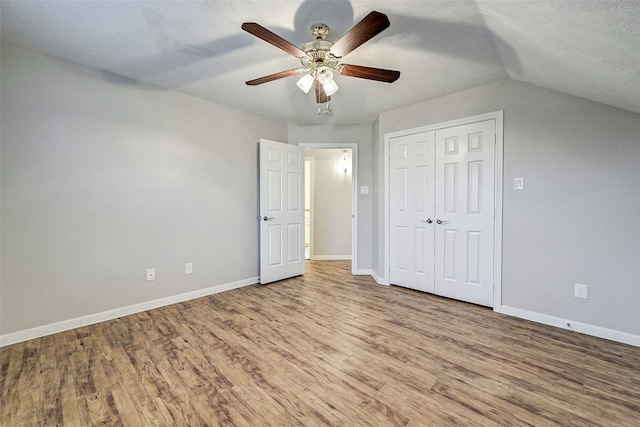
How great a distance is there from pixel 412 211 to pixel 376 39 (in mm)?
2088

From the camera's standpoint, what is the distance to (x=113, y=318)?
105 inches

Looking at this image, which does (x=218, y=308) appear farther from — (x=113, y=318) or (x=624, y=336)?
(x=624, y=336)

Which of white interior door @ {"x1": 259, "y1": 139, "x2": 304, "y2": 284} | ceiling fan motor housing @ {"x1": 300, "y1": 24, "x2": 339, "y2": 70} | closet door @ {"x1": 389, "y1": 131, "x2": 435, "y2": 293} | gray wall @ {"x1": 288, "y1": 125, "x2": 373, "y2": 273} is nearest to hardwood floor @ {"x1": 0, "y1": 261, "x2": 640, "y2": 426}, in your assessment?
closet door @ {"x1": 389, "y1": 131, "x2": 435, "y2": 293}

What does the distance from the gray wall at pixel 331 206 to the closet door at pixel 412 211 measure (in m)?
1.96

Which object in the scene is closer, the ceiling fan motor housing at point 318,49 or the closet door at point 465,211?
the ceiling fan motor housing at point 318,49

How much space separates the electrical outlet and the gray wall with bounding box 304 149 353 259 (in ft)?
11.8

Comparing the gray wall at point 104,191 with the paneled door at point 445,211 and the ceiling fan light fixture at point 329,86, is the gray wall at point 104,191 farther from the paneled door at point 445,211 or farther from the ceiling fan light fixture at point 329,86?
the paneled door at point 445,211

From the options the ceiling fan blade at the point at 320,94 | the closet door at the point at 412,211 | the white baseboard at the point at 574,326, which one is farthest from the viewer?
the closet door at the point at 412,211

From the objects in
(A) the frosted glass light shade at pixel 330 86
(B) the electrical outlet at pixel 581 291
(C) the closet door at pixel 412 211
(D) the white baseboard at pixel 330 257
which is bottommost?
(D) the white baseboard at pixel 330 257

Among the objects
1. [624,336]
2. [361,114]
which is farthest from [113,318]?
[624,336]

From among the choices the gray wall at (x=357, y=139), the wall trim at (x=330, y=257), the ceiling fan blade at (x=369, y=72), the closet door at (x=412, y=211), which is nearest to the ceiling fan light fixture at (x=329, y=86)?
the ceiling fan blade at (x=369, y=72)

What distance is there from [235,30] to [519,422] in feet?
9.59

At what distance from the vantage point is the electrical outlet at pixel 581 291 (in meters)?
2.34

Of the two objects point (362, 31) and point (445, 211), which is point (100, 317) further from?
point (445, 211)
